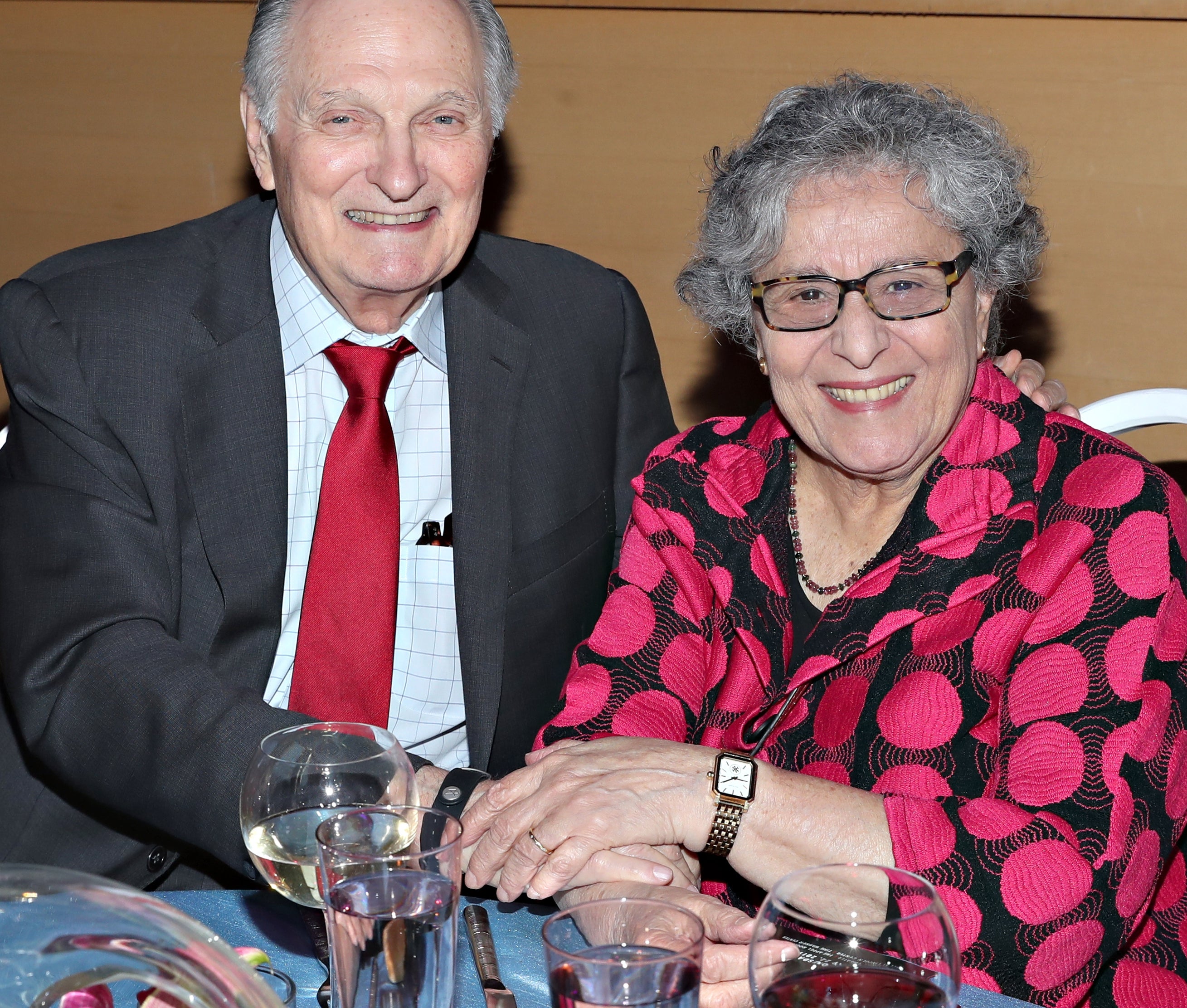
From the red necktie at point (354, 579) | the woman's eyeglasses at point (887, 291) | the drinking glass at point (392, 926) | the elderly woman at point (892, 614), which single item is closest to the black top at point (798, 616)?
the elderly woman at point (892, 614)

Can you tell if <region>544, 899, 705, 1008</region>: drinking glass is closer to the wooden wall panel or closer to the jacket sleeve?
the jacket sleeve

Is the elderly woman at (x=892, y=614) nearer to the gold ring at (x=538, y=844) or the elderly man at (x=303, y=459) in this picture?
the gold ring at (x=538, y=844)

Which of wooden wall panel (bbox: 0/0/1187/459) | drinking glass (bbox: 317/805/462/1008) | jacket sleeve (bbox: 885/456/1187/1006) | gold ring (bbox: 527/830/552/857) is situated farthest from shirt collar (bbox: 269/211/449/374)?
drinking glass (bbox: 317/805/462/1008)

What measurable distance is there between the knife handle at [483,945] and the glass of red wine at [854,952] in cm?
35

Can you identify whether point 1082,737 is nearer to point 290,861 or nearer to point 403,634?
point 290,861

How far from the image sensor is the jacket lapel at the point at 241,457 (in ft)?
6.74

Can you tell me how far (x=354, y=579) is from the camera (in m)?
2.13

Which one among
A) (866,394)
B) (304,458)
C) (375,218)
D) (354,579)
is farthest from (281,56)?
(866,394)

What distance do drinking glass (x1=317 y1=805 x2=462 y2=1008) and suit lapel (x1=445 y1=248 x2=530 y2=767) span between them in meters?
1.16

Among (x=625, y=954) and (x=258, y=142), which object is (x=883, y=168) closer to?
(x=258, y=142)

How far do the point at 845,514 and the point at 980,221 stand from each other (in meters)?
0.48

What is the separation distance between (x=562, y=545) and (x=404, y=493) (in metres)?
0.30

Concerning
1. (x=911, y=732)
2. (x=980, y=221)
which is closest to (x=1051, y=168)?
(x=980, y=221)

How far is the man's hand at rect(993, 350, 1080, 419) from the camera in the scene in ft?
6.67
